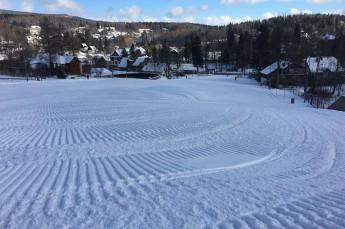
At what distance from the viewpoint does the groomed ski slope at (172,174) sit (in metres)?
5.88

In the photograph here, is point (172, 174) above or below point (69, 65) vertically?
below

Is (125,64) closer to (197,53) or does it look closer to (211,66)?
(197,53)

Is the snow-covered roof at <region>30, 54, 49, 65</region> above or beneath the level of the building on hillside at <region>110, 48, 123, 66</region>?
beneath

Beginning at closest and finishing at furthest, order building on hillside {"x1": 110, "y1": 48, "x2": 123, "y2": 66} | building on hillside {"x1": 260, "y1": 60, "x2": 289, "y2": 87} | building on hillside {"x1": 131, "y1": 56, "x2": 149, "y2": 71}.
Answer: building on hillside {"x1": 260, "y1": 60, "x2": 289, "y2": 87} < building on hillside {"x1": 131, "y1": 56, "x2": 149, "y2": 71} < building on hillside {"x1": 110, "y1": 48, "x2": 123, "y2": 66}

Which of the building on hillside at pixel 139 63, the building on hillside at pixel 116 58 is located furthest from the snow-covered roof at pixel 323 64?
the building on hillside at pixel 116 58

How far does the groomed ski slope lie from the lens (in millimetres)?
5875

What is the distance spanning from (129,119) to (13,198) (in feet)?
43.8

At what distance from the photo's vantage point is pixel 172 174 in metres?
8.80

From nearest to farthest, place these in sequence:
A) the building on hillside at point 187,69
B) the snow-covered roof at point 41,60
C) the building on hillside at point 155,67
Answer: the snow-covered roof at point 41,60 < the building on hillside at point 155,67 < the building on hillside at point 187,69

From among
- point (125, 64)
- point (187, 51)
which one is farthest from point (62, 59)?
point (187, 51)

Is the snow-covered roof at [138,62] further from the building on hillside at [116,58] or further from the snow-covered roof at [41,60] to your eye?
the snow-covered roof at [41,60]

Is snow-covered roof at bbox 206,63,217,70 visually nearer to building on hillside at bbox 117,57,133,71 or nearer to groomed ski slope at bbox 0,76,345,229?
building on hillside at bbox 117,57,133,71

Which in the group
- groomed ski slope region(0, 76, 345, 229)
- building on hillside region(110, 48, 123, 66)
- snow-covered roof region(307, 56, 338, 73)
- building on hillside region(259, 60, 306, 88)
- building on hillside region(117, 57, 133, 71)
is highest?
building on hillside region(110, 48, 123, 66)

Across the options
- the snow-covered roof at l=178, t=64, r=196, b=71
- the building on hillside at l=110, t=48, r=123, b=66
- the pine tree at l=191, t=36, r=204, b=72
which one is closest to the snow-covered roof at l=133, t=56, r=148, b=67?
the snow-covered roof at l=178, t=64, r=196, b=71
